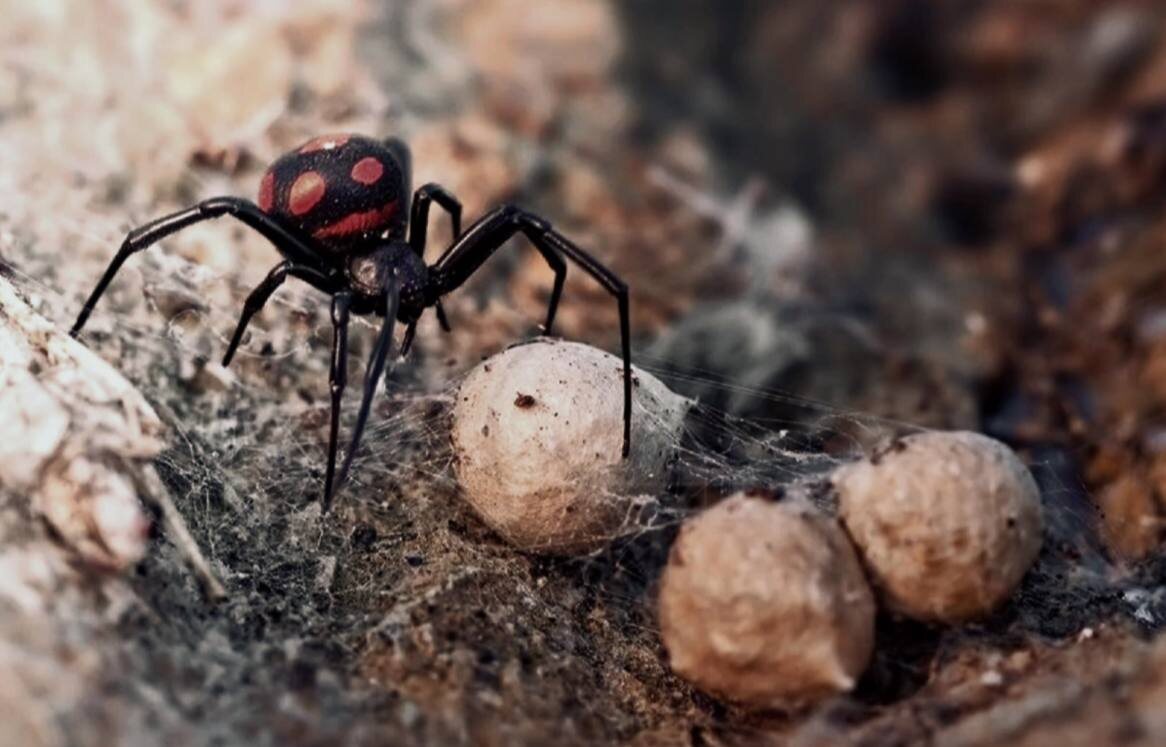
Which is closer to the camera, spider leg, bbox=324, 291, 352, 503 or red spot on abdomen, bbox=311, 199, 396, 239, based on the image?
spider leg, bbox=324, 291, 352, 503

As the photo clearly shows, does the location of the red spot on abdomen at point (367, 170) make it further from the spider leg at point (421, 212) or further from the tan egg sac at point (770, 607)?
the tan egg sac at point (770, 607)

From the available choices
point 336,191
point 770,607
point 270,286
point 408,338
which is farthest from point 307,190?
point 770,607

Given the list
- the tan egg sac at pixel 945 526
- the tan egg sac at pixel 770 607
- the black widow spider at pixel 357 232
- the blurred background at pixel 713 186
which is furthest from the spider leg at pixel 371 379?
the tan egg sac at pixel 945 526

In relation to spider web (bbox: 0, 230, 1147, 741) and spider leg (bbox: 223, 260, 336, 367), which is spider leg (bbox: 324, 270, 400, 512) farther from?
spider leg (bbox: 223, 260, 336, 367)

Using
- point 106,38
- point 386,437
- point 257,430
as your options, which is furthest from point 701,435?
point 106,38

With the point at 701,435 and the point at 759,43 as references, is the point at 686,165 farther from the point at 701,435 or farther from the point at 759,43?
the point at 701,435

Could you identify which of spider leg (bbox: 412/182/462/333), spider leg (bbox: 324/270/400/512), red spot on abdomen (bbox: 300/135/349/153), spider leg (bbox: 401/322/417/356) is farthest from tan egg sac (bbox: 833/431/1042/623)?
red spot on abdomen (bbox: 300/135/349/153)
